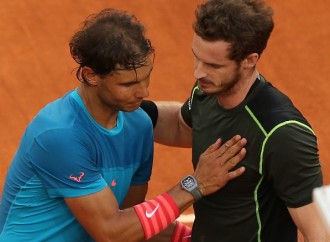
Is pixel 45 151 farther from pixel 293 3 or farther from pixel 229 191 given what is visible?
pixel 293 3

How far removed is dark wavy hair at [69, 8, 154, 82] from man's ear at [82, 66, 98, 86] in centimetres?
2

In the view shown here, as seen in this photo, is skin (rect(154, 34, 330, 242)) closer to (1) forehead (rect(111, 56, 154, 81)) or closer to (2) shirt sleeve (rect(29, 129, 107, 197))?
(1) forehead (rect(111, 56, 154, 81))

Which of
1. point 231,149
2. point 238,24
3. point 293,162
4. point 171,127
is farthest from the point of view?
point 171,127

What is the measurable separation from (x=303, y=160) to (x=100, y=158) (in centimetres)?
106

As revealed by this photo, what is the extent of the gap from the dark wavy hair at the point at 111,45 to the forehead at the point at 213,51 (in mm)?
282

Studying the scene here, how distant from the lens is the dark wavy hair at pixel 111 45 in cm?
436

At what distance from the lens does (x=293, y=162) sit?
4.22m

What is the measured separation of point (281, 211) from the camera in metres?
4.54

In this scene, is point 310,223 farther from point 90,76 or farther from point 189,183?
point 90,76

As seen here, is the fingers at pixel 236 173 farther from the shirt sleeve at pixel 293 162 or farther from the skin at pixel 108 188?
the shirt sleeve at pixel 293 162

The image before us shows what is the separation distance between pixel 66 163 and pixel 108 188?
0.90ft

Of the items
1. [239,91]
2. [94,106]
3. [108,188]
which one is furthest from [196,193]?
[94,106]

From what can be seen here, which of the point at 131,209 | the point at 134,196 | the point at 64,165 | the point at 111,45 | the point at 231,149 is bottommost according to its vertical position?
the point at 134,196

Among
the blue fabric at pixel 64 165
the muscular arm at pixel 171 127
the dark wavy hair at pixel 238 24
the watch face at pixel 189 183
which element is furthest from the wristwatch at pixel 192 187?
the dark wavy hair at pixel 238 24
